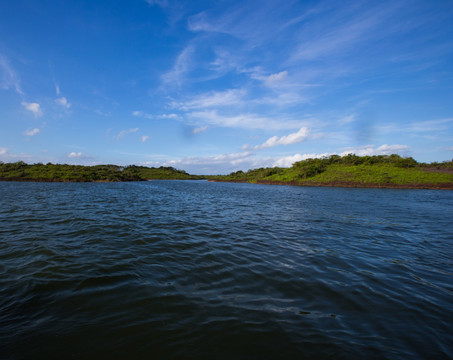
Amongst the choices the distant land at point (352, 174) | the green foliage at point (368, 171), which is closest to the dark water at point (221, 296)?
the distant land at point (352, 174)

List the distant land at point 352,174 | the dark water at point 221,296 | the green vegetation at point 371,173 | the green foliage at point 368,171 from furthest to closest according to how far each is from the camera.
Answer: the green foliage at point 368,171
the distant land at point 352,174
the green vegetation at point 371,173
the dark water at point 221,296

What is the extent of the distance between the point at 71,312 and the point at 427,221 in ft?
69.9

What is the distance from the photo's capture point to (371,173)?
59.1 m

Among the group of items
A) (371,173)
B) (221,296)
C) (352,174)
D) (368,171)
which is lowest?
(221,296)

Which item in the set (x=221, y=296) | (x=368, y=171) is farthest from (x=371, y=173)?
(x=221, y=296)

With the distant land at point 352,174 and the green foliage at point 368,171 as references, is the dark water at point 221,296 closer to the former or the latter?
the distant land at point 352,174

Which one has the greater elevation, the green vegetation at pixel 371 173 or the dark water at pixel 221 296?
the green vegetation at pixel 371 173

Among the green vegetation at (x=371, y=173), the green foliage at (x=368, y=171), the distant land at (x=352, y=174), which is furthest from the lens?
the green foliage at (x=368, y=171)

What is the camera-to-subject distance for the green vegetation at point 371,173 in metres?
51.2

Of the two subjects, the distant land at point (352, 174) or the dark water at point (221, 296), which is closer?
the dark water at point (221, 296)

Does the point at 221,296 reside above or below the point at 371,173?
below

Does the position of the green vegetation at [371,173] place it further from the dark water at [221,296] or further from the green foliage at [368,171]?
the dark water at [221,296]

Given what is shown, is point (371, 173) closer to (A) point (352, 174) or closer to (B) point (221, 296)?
(A) point (352, 174)

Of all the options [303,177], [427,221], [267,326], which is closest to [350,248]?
[267,326]
